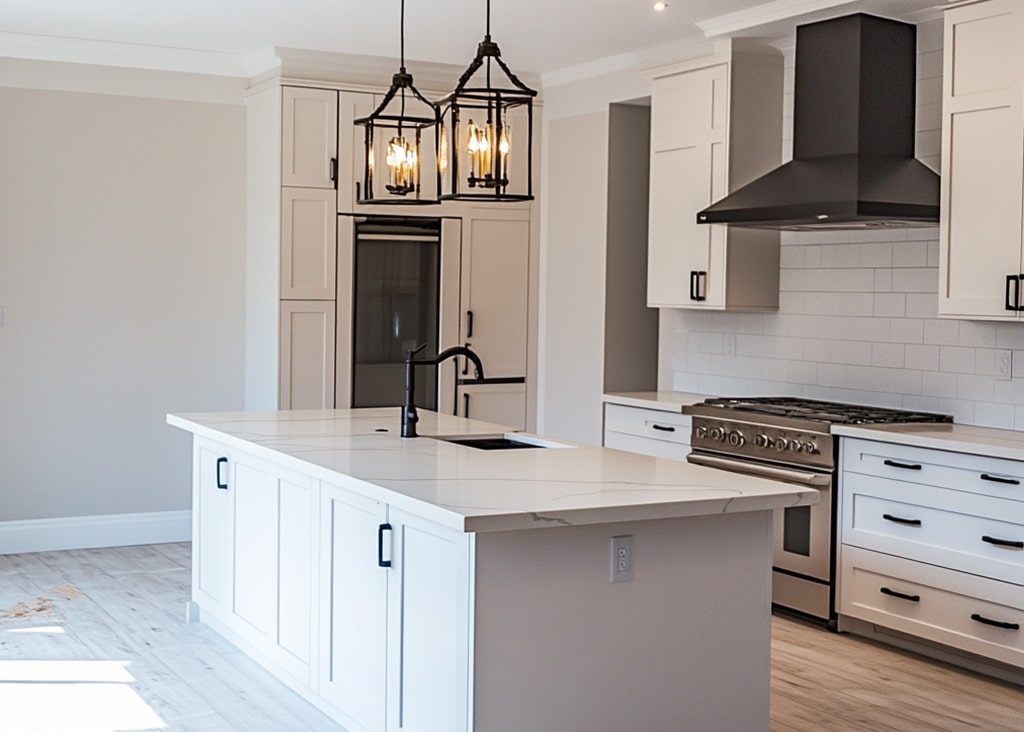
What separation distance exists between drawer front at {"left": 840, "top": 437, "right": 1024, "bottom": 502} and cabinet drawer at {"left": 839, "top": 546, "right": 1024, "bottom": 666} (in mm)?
328

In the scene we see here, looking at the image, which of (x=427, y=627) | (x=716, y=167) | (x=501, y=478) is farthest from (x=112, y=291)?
(x=427, y=627)

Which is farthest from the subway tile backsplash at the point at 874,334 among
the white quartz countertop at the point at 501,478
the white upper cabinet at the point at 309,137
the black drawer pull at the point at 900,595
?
the white upper cabinet at the point at 309,137

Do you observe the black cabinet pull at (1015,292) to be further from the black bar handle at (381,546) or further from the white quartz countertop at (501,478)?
the black bar handle at (381,546)

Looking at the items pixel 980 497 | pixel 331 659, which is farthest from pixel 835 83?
pixel 331 659

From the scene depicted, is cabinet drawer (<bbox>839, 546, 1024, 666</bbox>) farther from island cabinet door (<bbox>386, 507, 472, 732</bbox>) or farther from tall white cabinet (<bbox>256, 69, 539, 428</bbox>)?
tall white cabinet (<bbox>256, 69, 539, 428</bbox>)

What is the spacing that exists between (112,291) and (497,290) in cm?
220

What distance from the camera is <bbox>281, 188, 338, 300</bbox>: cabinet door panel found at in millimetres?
6672

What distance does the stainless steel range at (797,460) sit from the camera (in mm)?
5016

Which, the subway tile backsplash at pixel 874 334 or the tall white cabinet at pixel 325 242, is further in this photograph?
the tall white cabinet at pixel 325 242

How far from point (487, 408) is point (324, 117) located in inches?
77.2

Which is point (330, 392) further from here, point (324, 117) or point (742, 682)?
point (742, 682)

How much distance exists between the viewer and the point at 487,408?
7.37 metres

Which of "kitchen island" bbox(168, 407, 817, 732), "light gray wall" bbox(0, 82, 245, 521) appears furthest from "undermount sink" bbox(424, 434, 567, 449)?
"light gray wall" bbox(0, 82, 245, 521)

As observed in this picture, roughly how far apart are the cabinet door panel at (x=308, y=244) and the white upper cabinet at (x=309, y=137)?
8 cm
